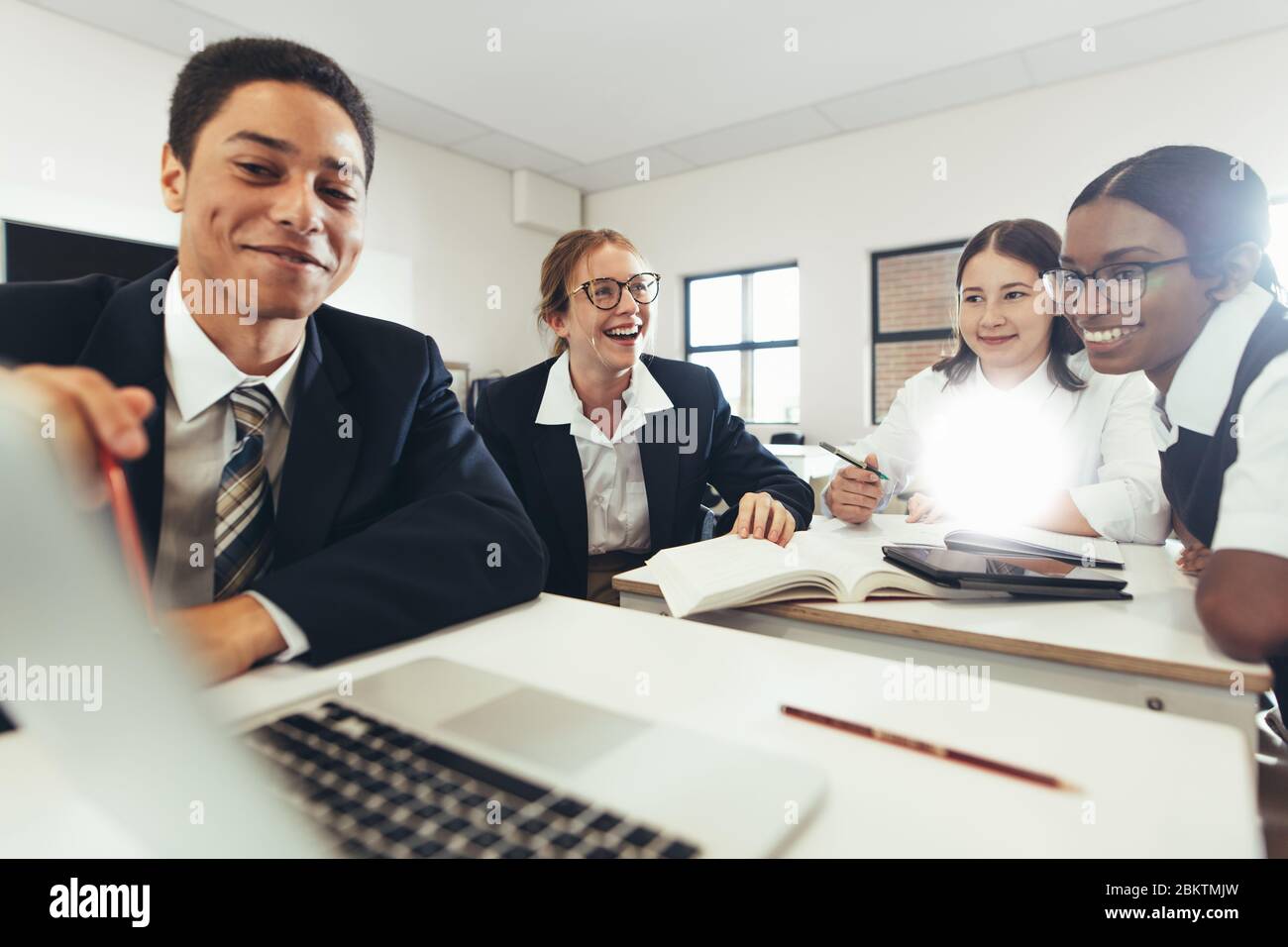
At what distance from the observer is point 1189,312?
44.9 inches

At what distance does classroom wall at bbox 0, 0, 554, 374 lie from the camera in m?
3.49

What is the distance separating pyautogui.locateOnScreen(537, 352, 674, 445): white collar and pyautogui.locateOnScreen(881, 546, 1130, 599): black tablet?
0.91 m

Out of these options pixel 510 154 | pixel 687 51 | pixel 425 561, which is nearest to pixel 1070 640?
pixel 425 561

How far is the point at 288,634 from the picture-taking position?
0.75 meters

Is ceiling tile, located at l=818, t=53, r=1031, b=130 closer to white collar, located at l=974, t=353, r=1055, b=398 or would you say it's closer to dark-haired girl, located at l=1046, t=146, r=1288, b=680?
white collar, located at l=974, t=353, r=1055, b=398

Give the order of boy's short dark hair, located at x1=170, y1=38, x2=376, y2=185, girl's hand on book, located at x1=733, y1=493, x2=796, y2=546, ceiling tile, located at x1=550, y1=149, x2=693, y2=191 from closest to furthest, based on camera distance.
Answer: boy's short dark hair, located at x1=170, y1=38, x2=376, y2=185
girl's hand on book, located at x1=733, y1=493, x2=796, y2=546
ceiling tile, located at x1=550, y1=149, x2=693, y2=191

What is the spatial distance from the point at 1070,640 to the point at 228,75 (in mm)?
1267

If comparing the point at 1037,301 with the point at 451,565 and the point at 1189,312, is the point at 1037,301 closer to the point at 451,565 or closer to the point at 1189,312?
the point at 1189,312

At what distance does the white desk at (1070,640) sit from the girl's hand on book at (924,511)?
0.55m

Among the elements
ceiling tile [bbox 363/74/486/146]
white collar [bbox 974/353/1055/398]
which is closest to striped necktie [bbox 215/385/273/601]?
white collar [bbox 974/353/1055/398]

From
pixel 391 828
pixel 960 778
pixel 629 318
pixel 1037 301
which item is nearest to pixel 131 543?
pixel 391 828

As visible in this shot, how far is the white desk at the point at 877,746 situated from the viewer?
0.47 m

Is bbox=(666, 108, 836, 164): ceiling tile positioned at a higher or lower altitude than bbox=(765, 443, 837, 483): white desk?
higher

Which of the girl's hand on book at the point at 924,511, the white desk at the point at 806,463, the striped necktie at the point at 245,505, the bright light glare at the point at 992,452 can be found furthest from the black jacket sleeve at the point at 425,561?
the white desk at the point at 806,463
